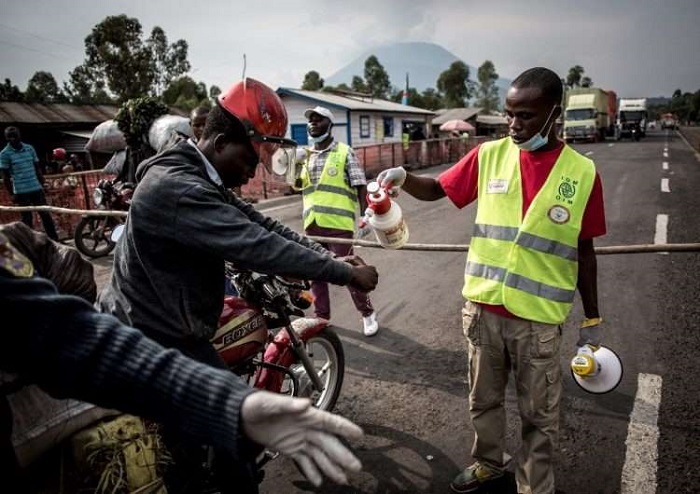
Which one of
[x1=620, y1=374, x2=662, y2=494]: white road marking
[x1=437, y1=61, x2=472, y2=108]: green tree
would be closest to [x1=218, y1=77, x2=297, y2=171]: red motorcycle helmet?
[x1=620, y1=374, x2=662, y2=494]: white road marking

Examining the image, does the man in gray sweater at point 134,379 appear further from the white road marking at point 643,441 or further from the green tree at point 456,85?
the green tree at point 456,85

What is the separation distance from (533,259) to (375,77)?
65.1m

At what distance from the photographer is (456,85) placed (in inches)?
2606

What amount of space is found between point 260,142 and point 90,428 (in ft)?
4.23

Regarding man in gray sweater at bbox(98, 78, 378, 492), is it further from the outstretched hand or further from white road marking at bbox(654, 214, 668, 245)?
white road marking at bbox(654, 214, 668, 245)

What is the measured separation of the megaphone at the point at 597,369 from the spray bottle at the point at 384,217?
3.86ft

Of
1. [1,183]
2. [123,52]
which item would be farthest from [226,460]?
[123,52]

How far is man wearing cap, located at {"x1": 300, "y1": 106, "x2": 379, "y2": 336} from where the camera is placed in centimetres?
450

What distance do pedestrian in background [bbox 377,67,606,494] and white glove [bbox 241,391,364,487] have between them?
1575 mm

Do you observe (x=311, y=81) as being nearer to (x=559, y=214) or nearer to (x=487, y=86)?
(x=487, y=86)

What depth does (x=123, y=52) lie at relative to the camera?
37.1 metres

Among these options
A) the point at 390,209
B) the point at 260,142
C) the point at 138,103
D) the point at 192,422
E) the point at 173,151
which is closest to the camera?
the point at 192,422

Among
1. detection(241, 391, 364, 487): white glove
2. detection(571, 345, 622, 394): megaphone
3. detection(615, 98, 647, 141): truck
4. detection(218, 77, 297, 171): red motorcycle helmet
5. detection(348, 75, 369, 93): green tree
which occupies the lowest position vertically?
detection(571, 345, 622, 394): megaphone

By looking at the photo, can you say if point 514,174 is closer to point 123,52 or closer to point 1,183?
point 1,183
